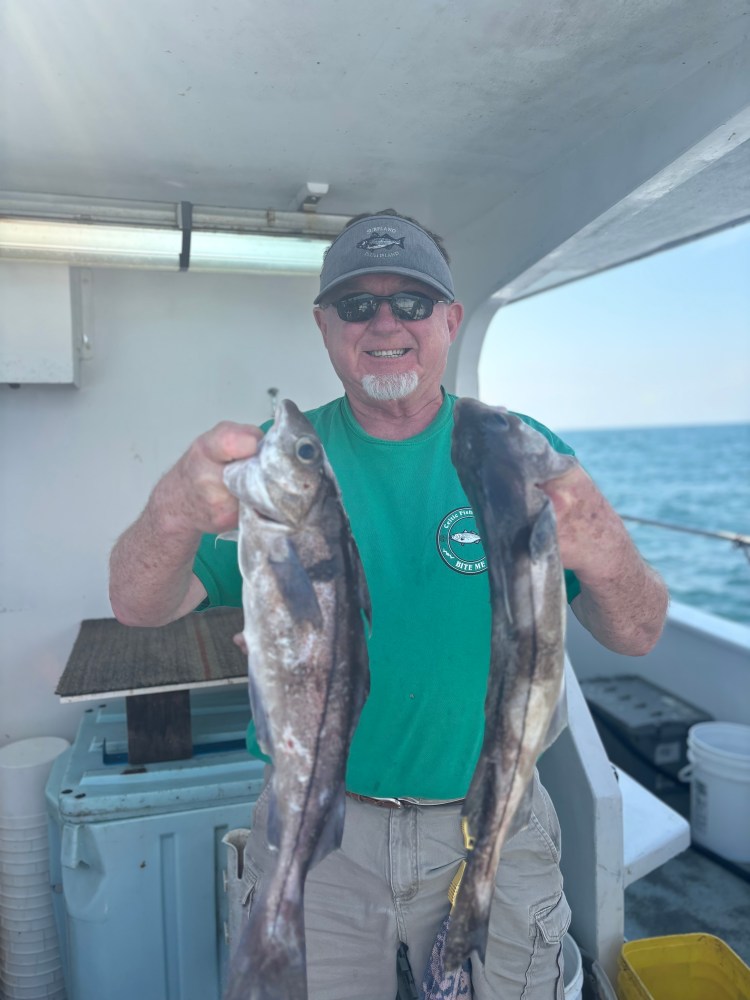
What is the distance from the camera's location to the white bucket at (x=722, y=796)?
16.1ft

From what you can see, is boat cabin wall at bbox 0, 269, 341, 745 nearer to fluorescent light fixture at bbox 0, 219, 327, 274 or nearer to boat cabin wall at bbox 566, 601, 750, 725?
fluorescent light fixture at bbox 0, 219, 327, 274

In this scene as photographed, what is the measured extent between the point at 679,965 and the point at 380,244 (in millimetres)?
3446

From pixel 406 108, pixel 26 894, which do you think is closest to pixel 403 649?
pixel 406 108

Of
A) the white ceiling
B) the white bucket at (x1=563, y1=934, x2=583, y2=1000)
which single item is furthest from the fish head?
the white bucket at (x1=563, y1=934, x2=583, y2=1000)

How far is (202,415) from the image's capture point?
17.2 ft

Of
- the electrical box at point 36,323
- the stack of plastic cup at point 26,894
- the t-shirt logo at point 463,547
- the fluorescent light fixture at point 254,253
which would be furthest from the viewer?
the electrical box at point 36,323

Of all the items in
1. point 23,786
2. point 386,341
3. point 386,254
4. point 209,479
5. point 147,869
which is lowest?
point 147,869

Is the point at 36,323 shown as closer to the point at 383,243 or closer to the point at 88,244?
the point at 88,244

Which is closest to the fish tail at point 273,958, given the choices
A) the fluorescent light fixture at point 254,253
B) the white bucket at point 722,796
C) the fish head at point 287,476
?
the fish head at point 287,476

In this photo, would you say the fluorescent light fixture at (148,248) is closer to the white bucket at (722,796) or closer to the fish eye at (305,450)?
the fish eye at (305,450)

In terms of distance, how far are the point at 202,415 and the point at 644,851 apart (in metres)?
3.77

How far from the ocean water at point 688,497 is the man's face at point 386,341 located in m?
4.03

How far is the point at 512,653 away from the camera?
1709mm

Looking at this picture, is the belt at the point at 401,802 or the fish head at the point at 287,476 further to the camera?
the belt at the point at 401,802
